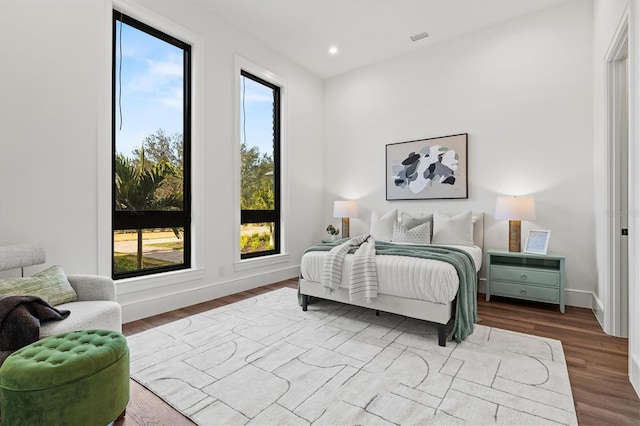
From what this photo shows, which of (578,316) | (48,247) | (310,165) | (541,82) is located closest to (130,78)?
(48,247)

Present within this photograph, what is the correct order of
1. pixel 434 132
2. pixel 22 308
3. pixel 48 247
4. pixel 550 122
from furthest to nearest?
pixel 434 132 → pixel 550 122 → pixel 48 247 → pixel 22 308

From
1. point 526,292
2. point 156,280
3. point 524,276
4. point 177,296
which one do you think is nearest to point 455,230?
point 524,276

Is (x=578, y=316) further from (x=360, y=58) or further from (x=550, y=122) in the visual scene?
(x=360, y=58)

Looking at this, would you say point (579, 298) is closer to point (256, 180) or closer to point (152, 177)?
point (256, 180)

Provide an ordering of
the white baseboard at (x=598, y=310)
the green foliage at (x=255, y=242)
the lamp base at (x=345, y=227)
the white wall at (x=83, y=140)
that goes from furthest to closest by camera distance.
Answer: the lamp base at (x=345, y=227) < the green foliage at (x=255, y=242) < the white baseboard at (x=598, y=310) < the white wall at (x=83, y=140)

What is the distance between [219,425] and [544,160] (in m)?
4.10

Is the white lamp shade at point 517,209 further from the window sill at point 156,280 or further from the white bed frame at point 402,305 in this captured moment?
the window sill at point 156,280

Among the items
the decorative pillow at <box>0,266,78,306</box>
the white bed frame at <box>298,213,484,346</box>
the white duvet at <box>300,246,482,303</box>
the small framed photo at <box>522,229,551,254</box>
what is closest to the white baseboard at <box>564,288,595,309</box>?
the small framed photo at <box>522,229,551,254</box>

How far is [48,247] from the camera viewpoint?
2.49 m

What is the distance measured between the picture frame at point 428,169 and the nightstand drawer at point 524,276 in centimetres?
107

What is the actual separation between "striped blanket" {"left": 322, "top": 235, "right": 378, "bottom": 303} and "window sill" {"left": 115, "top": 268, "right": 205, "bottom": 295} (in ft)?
5.15

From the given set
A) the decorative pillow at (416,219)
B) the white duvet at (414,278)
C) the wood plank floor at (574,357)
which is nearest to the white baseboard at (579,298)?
the wood plank floor at (574,357)

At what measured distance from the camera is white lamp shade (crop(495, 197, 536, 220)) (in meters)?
3.41

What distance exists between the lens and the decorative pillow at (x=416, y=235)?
3.80m
